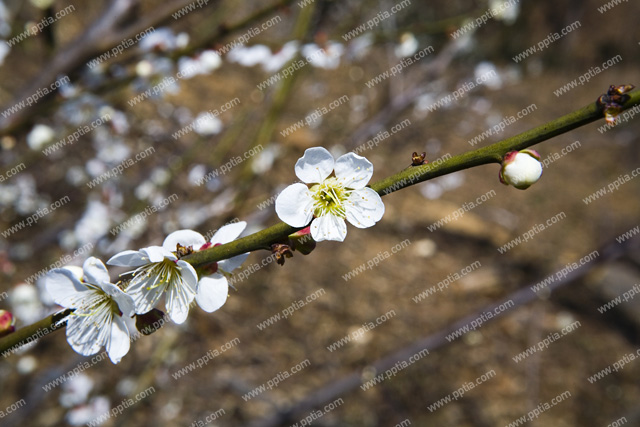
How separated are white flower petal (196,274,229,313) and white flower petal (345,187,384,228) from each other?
1.10ft

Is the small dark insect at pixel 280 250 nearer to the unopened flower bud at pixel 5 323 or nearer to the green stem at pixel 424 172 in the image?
the green stem at pixel 424 172

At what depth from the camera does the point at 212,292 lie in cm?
100

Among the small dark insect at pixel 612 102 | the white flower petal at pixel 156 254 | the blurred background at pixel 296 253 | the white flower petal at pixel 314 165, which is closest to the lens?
the small dark insect at pixel 612 102

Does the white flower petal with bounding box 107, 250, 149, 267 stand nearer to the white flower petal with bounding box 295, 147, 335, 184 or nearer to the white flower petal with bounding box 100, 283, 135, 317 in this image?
the white flower petal with bounding box 100, 283, 135, 317

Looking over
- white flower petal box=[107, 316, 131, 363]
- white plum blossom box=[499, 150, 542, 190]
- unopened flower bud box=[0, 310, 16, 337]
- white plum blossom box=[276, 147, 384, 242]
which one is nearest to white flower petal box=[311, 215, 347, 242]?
white plum blossom box=[276, 147, 384, 242]

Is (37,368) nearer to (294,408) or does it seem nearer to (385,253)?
(294,408)

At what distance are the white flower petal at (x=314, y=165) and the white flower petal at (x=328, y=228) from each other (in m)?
0.10

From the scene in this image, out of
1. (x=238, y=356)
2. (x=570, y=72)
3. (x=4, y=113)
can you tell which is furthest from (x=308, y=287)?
(x=570, y=72)

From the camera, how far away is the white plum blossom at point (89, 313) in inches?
38.1

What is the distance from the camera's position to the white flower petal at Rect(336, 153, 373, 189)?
3.42ft

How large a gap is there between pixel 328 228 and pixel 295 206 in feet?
0.46

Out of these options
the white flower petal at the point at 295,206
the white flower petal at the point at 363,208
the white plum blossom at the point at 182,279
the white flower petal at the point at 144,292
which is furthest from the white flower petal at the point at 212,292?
the white flower petal at the point at 363,208

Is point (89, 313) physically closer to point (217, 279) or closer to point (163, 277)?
point (163, 277)

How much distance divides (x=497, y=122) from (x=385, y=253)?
10.0 feet
